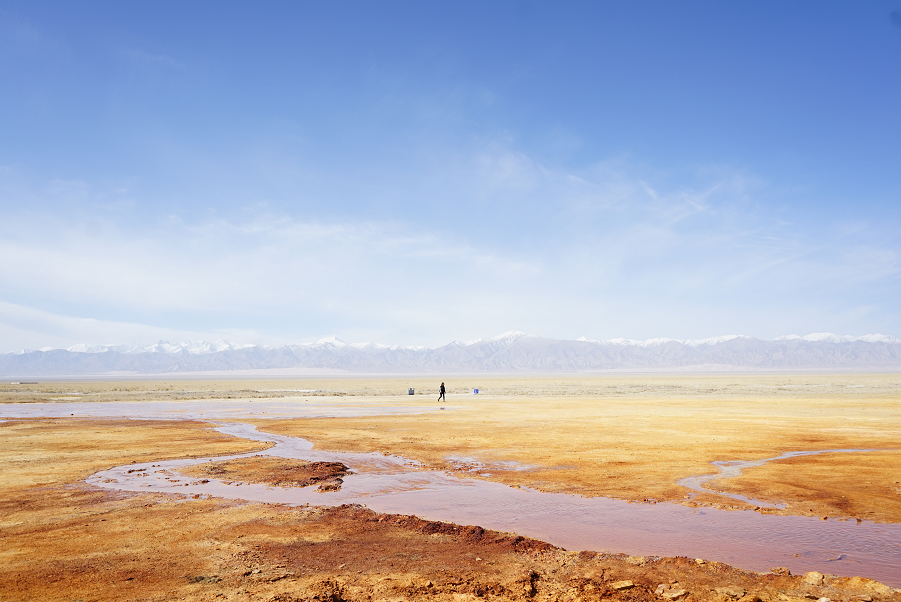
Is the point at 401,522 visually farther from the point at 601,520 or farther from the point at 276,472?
the point at 276,472

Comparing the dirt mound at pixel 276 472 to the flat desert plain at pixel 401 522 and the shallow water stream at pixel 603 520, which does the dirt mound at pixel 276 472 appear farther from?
the shallow water stream at pixel 603 520

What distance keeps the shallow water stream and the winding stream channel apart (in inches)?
0.7

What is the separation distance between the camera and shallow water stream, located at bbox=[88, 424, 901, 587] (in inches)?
339

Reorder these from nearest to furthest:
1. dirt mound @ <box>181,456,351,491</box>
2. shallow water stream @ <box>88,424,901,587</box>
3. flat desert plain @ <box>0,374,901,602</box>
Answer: flat desert plain @ <box>0,374,901,602</box> < shallow water stream @ <box>88,424,901,587</box> < dirt mound @ <box>181,456,351,491</box>

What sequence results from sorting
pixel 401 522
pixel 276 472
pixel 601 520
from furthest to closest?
pixel 276 472 → pixel 601 520 → pixel 401 522

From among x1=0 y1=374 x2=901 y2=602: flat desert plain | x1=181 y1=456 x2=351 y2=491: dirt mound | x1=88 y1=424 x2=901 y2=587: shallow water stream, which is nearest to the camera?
x1=0 y1=374 x2=901 y2=602: flat desert plain

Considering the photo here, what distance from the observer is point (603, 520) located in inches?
421

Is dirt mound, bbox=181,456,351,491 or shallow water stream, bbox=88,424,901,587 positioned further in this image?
dirt mound, bbox=181,456,351,491

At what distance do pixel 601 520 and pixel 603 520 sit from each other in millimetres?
39

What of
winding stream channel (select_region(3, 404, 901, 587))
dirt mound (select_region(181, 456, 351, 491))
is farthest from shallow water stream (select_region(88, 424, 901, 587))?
dirt mound (select_region(181, 456, 351, 491))

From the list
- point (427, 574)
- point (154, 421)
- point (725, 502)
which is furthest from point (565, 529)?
point (154, 421)

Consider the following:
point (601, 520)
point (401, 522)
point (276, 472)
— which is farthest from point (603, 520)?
point (276, 472)

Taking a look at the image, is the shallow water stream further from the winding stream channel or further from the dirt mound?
the dirt mound

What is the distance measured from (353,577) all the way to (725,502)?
856 cm
